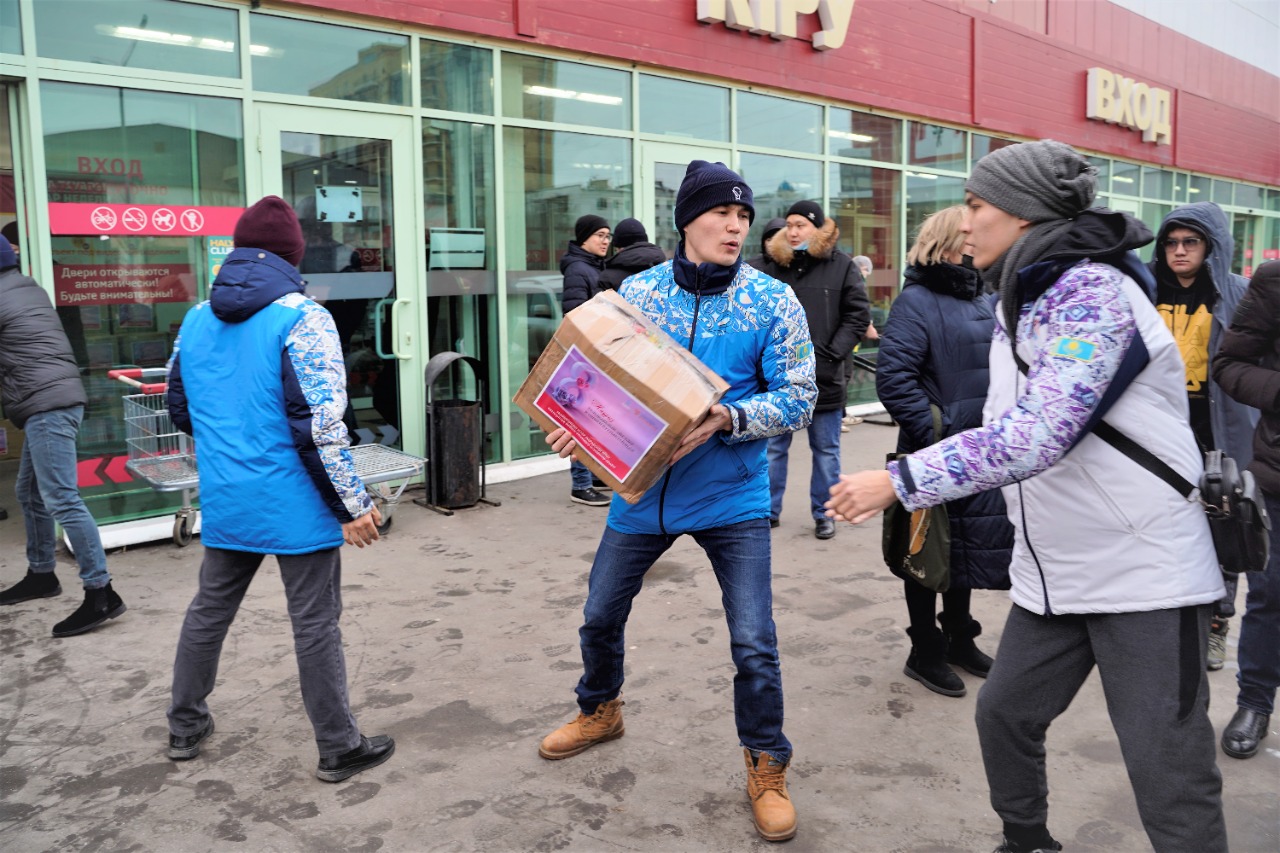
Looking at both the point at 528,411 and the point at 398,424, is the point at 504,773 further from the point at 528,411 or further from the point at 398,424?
the point at 398,424

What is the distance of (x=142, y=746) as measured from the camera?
12.3ft

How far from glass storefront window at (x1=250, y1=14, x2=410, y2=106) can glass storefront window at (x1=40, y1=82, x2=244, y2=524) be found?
42 cm

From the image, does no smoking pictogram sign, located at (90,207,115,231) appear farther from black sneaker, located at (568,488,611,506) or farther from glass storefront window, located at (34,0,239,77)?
black sneaker, located at (568,488,611,506)

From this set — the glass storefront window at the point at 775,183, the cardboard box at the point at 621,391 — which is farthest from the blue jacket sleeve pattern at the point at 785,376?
the glass storefront window at the point at 775,183

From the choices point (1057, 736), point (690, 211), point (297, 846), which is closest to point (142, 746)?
point (297, 846)

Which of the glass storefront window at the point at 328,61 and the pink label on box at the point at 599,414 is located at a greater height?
the glass storefront window at the point at 328,61

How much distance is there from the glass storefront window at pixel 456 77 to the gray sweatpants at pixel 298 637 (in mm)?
5055

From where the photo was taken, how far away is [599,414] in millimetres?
2959

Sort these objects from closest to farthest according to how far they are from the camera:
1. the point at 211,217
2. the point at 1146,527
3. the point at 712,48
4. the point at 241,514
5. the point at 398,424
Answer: the point at 1146,527, the point at 241,514, the point at 211,217, the point at 398,424, the point at 712,48

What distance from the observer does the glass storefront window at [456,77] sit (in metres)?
7.66

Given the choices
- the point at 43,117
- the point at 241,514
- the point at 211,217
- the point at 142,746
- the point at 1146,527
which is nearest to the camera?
the point at 1146,527

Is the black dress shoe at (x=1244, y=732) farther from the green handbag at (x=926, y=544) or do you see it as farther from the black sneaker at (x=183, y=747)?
the black sneaker at (x=183, y=747)

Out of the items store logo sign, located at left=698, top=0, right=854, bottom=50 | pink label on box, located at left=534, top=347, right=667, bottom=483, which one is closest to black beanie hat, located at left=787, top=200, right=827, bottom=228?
store logo sign, located at left=698, top=0, right=854, bottom=50

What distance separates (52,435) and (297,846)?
118 inches
